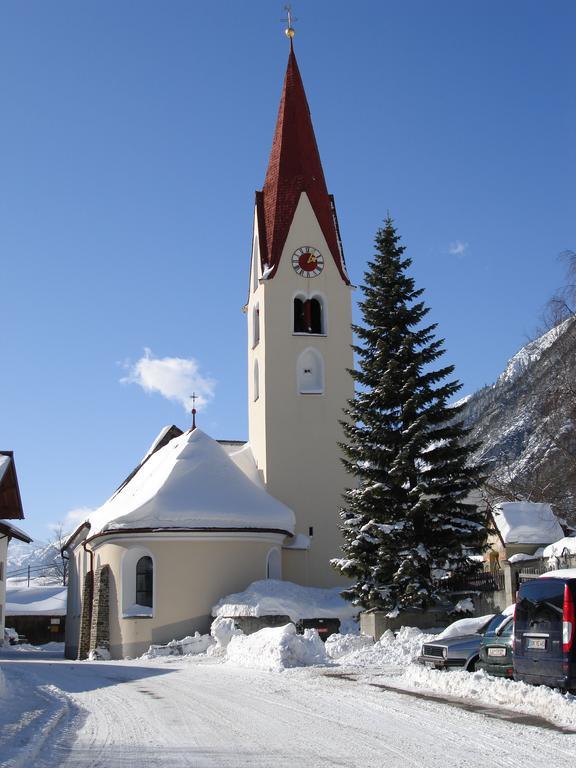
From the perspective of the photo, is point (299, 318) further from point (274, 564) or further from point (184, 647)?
point (184, 647)

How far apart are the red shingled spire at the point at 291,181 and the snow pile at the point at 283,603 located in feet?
41.6

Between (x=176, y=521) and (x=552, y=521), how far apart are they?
41.9 feet

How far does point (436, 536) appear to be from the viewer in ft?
79.9

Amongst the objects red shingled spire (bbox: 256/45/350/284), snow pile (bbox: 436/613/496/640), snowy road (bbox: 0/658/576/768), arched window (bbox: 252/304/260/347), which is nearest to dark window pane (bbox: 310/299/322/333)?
red shingled spire (bbox: 256/45/350/284)

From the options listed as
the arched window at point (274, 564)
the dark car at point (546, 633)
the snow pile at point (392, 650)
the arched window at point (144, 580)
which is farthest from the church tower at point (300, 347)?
the dark car at point (546, 633)

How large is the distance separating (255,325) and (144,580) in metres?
12.2

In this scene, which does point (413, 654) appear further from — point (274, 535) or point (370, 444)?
point (274, 535)

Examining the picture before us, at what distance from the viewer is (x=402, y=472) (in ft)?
80.0

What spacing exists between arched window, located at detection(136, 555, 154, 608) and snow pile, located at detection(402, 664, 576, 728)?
16.9 metres

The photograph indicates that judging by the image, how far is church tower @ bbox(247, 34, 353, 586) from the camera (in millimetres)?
34469

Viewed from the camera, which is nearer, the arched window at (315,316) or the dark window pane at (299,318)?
the dark window pane at (299,318)

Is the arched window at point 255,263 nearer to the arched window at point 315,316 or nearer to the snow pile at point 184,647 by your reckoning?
the arched window at point 315,316

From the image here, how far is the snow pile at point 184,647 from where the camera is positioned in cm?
2659

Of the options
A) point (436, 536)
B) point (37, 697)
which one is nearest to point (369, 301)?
point (436, 536)
